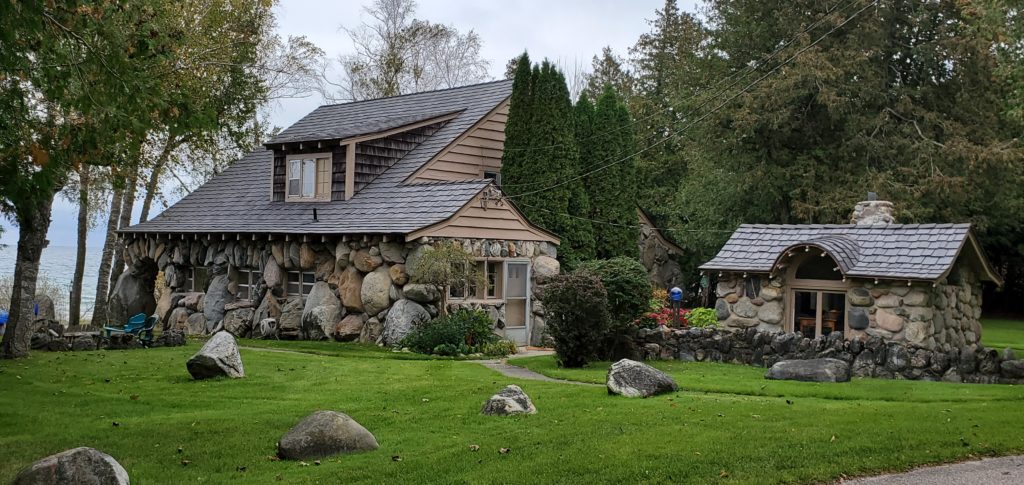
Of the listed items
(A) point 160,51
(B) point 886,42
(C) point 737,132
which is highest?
(B) point 886,42

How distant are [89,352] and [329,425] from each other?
37.8ft

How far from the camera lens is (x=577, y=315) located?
17.9m

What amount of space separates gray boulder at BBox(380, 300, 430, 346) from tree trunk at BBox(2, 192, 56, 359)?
724 cm

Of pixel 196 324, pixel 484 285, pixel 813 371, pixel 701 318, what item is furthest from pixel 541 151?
pixel 813 371

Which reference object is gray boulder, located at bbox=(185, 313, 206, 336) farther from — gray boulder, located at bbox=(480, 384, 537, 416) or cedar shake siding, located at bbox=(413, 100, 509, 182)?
gray boulder, located at bbox=(480, 384, 537, 416)

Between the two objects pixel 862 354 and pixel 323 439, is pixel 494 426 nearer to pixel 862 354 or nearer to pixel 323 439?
pixel 323 439

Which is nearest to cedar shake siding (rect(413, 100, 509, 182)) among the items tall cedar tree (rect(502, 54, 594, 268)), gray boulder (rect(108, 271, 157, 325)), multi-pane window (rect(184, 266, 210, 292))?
tall cedar tree (rect(502, 54, 594, 268))

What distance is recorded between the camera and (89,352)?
1920 centimetres

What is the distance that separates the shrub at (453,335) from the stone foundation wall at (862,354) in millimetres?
3938

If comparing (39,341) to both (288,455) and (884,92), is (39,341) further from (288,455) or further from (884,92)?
(884,92)

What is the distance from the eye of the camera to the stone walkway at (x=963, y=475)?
8.80 metres

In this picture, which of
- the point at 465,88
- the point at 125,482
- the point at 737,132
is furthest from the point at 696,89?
the point at 125,482

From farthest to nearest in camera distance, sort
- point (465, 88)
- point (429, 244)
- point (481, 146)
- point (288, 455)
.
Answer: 1. point (465, 88)
2. point (481, 146)
3. point (429, 244)
4. point (288, 455)

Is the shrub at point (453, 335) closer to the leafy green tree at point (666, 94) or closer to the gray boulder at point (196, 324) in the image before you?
the gray boulder at point (196, 324)
